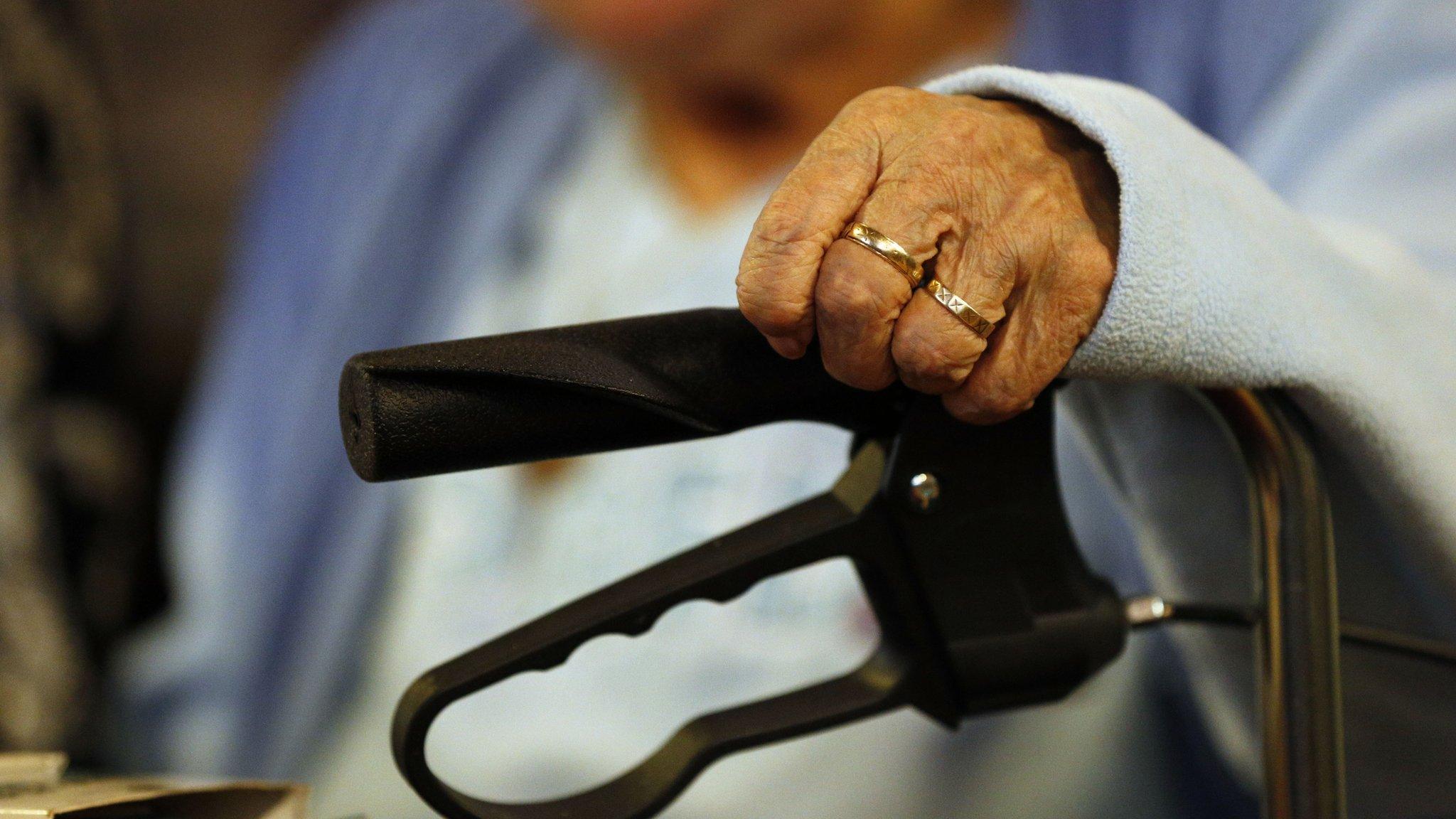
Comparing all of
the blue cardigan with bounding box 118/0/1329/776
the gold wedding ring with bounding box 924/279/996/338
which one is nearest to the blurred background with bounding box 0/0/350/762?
the blue cardigan with bounding box 118/0/1329/776

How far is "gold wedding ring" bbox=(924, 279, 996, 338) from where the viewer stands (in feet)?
1.02

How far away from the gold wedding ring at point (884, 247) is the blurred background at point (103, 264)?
0.96 meters

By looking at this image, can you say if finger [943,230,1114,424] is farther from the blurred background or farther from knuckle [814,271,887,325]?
the blurred background

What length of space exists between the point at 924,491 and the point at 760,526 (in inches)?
2.3

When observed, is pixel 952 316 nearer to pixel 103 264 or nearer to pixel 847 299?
pixel 847 299

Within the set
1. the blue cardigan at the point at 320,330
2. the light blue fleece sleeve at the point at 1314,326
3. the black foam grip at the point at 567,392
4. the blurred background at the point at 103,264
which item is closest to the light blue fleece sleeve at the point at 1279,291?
the light blue fleece sleeve at the point at 1314,326

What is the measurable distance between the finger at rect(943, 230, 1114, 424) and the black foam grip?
0.05 metres

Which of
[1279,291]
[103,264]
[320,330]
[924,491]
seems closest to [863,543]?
[924,491]

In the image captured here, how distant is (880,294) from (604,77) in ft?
2.48

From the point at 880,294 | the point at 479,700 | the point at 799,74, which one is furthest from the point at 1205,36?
the point at 479,700

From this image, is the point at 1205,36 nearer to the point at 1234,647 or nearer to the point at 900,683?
the point at 1234,647

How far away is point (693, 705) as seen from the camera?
793 mm

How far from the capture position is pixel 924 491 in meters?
0.36

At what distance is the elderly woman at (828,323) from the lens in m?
0.33
